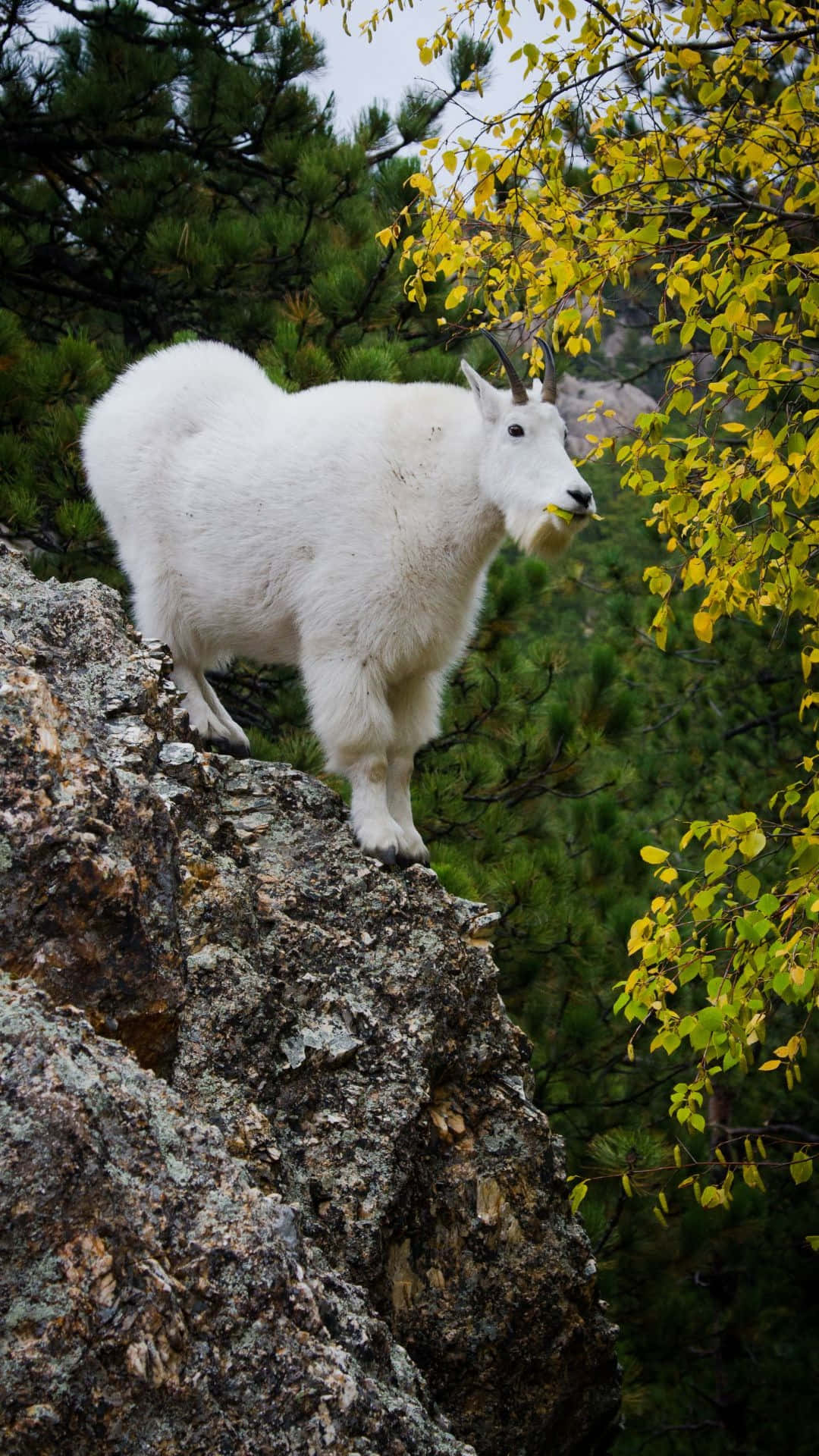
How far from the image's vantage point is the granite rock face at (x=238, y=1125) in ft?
7.54

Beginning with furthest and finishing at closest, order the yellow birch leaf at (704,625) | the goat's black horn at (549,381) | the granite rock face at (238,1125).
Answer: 1. the goat's black horn at (549,381)
2. the yellow birch leaf at (704,625)
3. the granite rock face at (238,1125)

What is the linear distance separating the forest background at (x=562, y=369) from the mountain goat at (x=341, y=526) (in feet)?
1.65

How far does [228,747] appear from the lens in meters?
5.65

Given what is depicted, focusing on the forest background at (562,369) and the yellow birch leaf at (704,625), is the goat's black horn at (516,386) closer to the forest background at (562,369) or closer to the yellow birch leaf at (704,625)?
the forest background at (562,369)

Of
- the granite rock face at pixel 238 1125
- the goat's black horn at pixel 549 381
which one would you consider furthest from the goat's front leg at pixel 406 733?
the goat's black horn at pixel 549 381

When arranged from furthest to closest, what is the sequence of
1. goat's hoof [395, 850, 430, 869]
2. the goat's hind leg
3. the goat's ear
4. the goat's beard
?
1. the goat's hind leg
2. the goat's ear
3. the goat's beard
4. goat's hoof [395, 850, 430, 869]

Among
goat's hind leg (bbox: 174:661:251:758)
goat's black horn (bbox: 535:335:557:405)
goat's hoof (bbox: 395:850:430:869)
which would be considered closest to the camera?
goat's hoof (bbox: 395:850:430:869)

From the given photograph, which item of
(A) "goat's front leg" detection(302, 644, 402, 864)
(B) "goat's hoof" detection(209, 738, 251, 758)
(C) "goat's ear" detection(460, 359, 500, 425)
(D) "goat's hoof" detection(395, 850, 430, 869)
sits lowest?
(B) "goat's hoof" detection(209, 738, 251, 758)

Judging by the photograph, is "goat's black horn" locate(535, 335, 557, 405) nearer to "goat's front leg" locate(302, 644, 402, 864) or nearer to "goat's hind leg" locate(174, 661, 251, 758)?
"goat's front leg" locate(302, 644, 402, 864)

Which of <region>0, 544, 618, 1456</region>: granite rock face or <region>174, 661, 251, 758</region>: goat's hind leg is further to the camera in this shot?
<region>174, 661, 251, 758</region>: goat's hind leg

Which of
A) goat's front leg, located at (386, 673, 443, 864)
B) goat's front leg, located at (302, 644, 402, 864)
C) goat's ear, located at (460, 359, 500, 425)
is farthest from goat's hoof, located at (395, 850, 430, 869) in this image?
goat's ear, located at (460, 359, 500, 425)

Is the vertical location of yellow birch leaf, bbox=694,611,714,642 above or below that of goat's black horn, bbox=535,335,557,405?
below

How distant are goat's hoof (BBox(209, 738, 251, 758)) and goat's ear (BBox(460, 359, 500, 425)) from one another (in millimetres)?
1732

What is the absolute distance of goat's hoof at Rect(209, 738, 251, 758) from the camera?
5.63 meters
